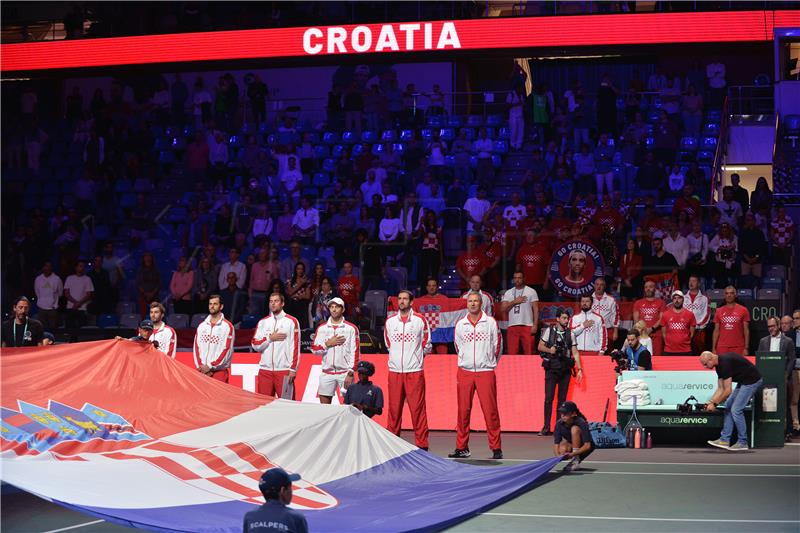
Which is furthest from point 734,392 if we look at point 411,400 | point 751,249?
point 751,249

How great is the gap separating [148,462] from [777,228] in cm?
1473

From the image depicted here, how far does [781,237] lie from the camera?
21.3 m

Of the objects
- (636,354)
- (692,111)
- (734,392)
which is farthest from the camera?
(692,111)

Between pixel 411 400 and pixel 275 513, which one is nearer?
pixel 275 513

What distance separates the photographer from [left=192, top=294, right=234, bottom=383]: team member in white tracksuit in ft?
52.2

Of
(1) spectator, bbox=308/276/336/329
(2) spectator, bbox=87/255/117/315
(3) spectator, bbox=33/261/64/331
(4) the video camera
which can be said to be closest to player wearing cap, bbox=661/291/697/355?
(4) the video camera

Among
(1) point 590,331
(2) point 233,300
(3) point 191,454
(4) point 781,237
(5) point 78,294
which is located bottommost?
(3) point 191,454

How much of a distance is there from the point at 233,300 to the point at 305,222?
2.95m

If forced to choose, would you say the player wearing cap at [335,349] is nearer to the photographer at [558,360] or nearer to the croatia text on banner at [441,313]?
the photographer at [558,360]

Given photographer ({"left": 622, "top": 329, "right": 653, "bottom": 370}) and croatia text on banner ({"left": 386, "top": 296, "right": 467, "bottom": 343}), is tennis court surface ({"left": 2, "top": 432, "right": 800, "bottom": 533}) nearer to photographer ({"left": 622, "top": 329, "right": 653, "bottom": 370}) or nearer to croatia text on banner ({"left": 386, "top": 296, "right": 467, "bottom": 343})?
photographer ({"left": 622, "top": 329, "right": 653, "bottom": 370})

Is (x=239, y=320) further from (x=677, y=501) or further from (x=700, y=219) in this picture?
(x=677, y=501)

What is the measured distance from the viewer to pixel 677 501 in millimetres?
11508

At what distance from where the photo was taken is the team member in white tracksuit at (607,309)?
18.8m

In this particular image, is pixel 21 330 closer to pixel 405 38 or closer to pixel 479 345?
pixel 479 345
